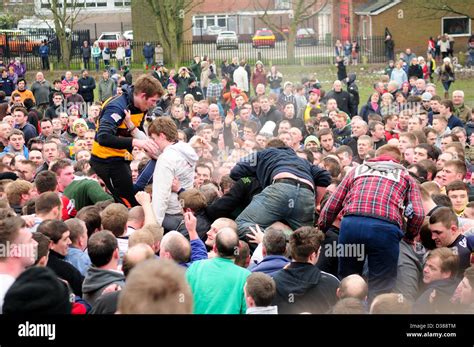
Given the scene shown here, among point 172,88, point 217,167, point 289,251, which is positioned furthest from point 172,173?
point 172,88

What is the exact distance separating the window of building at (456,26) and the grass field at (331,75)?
833 cm

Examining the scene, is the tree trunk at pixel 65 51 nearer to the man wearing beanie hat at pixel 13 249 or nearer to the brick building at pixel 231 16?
the brick building at pixel 231 16

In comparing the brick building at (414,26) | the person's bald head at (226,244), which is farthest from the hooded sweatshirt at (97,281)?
the brick building at (414,26)

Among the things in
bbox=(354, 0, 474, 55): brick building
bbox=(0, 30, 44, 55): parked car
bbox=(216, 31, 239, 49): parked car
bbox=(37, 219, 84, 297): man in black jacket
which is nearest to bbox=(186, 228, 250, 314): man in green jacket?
bbox=(37, 219, 84, 297): man in black jacket

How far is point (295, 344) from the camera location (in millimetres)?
4844

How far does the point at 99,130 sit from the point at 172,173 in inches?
34.8

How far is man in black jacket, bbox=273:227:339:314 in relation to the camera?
597 cm

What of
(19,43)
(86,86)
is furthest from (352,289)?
(19,43)

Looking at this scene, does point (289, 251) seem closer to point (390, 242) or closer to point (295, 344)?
point (390, 242)

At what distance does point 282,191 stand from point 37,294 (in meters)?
3.96

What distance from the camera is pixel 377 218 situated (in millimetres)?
6914

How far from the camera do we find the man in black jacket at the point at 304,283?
19.6 feet

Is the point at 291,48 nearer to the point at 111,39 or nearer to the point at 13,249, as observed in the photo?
the point at 111,39

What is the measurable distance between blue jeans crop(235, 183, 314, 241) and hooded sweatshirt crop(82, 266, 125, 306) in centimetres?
189
